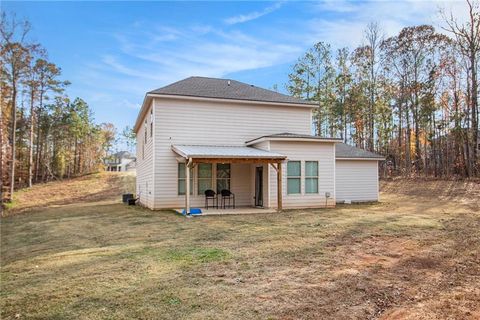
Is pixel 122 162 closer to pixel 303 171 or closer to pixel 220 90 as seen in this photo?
pixel 220 90

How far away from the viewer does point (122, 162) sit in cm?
6362

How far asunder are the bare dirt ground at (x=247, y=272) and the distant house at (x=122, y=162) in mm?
55371

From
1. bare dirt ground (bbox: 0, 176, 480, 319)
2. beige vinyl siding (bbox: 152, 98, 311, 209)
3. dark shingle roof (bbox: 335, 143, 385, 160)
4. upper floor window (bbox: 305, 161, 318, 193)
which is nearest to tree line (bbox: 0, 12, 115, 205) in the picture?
beige vinyl siding (bbox: 152, 98, 311, 209)

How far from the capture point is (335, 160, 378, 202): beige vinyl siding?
16.1m

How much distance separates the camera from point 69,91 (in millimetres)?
31609

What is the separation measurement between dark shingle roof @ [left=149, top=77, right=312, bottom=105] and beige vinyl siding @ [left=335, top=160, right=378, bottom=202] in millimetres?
3635

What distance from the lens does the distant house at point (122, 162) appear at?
201 feet

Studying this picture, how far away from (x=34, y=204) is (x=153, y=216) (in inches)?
543

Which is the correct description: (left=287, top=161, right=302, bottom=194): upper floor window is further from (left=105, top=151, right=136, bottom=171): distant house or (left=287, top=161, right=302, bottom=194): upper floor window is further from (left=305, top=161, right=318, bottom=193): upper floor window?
(left=105, top=151, right=136, bottom=171): distant house

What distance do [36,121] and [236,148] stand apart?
27.1 m

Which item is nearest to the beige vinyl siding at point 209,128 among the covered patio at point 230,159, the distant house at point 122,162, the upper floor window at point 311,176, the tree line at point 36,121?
the covered patio at point 230,159

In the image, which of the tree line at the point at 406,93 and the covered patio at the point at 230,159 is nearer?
the covered patio at the point at 230,159

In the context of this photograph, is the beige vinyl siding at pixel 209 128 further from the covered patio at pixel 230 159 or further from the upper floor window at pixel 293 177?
the upper floor window at pixel 293 177

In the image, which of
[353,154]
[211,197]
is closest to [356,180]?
[353,154]
